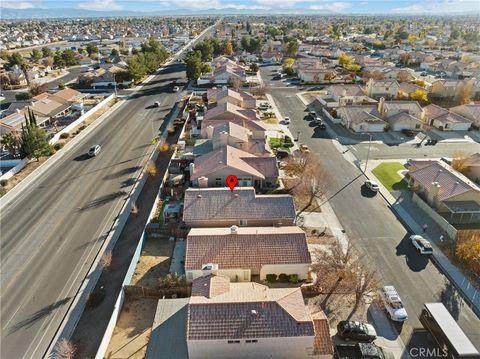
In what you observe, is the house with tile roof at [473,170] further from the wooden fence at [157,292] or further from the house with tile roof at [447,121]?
the wooden fence at [157,292]

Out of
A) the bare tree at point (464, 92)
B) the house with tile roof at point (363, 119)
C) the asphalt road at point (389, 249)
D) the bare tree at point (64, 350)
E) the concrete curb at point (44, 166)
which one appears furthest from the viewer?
the bare tree at point (464, 92)

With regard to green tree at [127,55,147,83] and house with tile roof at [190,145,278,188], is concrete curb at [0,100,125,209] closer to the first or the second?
house with tile roof at [190,145,278,188]

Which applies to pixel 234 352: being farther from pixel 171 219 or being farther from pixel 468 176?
pixel 468 176

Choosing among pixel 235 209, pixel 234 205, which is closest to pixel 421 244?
pixel 235 209

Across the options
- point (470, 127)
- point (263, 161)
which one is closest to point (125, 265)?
point (263, 161)

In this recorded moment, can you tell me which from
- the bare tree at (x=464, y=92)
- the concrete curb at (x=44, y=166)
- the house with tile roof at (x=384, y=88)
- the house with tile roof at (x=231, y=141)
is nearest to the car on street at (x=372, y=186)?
the house with tile roof at (x=231, y=141)

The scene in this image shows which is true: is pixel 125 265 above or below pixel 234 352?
below

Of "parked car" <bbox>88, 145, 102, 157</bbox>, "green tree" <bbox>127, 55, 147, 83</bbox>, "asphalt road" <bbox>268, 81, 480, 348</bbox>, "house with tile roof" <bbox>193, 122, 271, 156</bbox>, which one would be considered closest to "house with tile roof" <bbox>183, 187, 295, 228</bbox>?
"asphalt road" <bbox>268, 81, 480, 348</bbox>

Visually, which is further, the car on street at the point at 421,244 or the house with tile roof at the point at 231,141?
the house with tile roof at the point at 231,141
